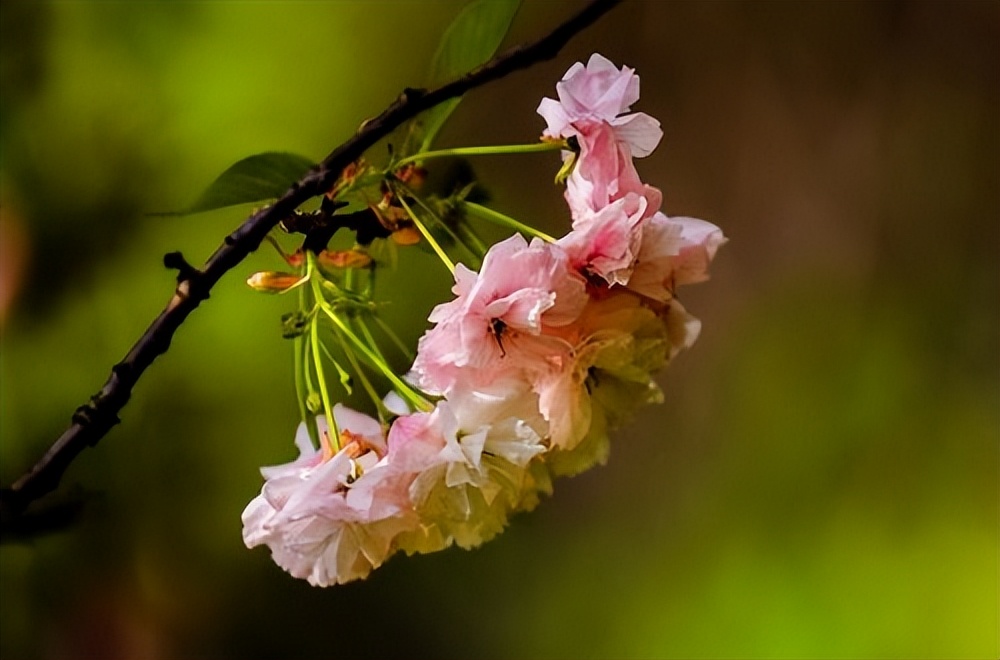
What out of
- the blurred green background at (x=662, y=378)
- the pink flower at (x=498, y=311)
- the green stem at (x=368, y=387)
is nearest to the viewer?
the pink flower at (x=498, y=311)

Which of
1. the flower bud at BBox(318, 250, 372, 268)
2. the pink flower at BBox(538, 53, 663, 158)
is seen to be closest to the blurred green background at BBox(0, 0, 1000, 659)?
the flower bud at BBox(318, 250, 372, 268)

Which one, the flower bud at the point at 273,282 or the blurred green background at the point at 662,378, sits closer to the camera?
the flower bud at the point at 273,282

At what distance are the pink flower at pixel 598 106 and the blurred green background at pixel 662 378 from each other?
0.19 m

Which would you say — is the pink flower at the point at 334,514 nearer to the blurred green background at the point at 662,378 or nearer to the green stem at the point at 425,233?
the green stem at the point at 425,233

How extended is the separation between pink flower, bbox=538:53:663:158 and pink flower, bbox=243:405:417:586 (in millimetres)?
236

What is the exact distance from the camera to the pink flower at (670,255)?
0.55 meters

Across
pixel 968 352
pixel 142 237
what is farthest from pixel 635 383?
pixel 142 237

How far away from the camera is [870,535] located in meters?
0.77

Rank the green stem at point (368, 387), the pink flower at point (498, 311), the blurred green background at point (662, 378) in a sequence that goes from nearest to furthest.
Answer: the pink flower at point (498, 311) → the green stem at point (368, 387) → the blurred green background at point (662, 378)

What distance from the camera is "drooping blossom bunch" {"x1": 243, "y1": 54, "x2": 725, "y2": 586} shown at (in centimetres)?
52

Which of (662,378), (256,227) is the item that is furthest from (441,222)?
(662,378)

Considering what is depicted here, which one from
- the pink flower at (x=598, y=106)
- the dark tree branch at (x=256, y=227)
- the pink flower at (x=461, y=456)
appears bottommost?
the pink flower at (x=461, y=456)

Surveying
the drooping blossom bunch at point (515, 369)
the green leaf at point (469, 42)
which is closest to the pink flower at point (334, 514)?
the drooping blossom bunch at point (515, 369)

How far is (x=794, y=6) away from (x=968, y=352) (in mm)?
324
